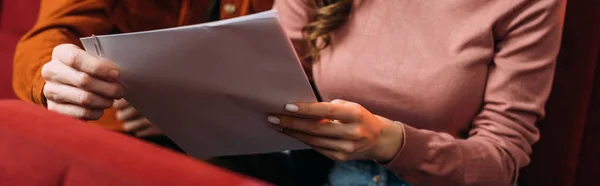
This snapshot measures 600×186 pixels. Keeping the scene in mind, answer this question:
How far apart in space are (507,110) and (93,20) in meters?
0.62

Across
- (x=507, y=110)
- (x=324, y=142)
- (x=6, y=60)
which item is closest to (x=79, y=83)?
(x=324, y=142)

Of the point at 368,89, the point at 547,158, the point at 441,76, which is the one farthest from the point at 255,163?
the point at 547,158

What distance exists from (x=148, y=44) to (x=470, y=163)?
434 millimetres

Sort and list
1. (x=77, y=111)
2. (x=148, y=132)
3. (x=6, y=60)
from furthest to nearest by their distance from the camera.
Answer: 1. (x=6, y=60)
2. (x=148, y=132)
3. (x=77, y=111)

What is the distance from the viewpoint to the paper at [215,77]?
21.1 inches

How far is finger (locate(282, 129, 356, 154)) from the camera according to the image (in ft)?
2.15

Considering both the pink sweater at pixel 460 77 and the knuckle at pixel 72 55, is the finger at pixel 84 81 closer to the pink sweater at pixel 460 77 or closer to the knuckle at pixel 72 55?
the knuckle at pixel 72 55

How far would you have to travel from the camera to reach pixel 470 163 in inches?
30.2

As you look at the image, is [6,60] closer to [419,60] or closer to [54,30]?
[54,30]

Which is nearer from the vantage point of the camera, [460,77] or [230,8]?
[460,77]

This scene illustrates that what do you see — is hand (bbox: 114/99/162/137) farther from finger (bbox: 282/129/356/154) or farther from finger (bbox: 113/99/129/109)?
finger (bbox: 282/129/356/154)

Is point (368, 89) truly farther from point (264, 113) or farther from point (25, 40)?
point (25, 40)

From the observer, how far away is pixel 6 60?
1338 mm

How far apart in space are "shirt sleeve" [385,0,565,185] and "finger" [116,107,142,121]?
394mm
